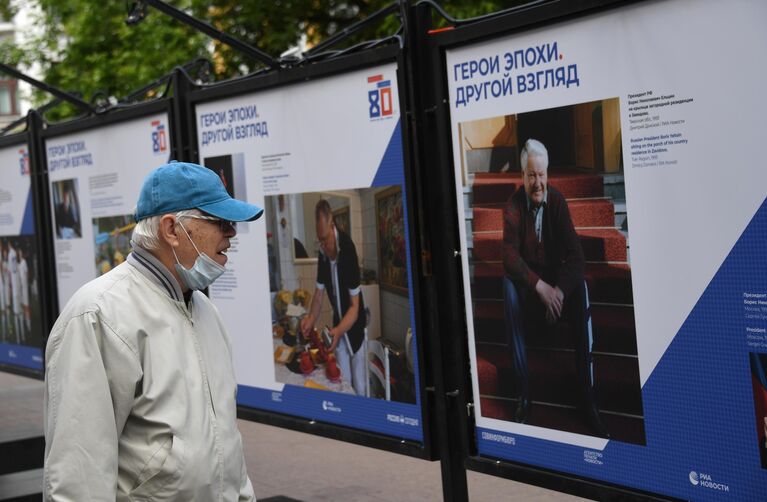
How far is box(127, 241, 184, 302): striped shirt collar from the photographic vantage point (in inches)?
120

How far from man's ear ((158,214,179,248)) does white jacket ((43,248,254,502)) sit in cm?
7

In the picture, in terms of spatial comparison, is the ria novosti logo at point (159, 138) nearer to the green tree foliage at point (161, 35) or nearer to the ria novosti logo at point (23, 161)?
the ria novosti logo at point (23, 161)

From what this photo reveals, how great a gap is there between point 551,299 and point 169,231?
174 cm

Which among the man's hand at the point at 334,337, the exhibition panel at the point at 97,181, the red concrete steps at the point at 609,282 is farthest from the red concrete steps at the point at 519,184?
the exhibition panel at the point at 97,181

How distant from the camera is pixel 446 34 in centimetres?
462

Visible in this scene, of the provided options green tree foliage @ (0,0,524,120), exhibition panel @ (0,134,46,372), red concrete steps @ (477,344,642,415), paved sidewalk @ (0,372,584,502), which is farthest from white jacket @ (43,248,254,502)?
green tree foliage @ (0,0,524,120)

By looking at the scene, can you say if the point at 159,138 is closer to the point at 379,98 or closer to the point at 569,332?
the point at 379,98

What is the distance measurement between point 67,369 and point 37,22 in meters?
19.6

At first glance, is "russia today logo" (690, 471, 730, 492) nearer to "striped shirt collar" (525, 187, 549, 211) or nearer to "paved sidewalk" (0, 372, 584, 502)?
"striped shirt collar" (525, 187, 549, 211)

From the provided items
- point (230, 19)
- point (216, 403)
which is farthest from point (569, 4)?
point (230, 19)

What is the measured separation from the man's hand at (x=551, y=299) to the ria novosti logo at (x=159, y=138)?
313 centimetres

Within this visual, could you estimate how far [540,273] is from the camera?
14.2 feet

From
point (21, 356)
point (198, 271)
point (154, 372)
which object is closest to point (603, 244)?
point (198, 271)

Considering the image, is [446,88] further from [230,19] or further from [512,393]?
[230,19]
